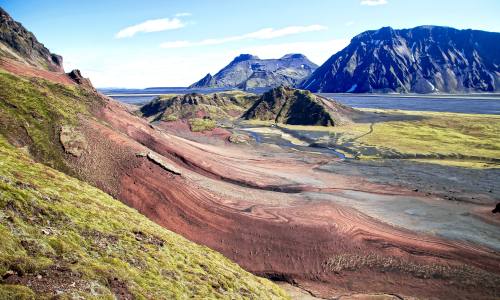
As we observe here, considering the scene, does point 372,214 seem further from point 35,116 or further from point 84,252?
Answer: point 35,116

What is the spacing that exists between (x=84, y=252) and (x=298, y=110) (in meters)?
151

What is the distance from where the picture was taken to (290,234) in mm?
45000

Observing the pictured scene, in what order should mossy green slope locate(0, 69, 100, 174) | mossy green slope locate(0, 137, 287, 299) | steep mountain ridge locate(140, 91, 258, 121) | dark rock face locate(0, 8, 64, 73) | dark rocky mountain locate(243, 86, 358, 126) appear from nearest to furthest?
mossy green slope locate(0, 137, 287, 299) → mossy green slope locate(0, 69, 100, 174) → dark rock face locate(0, 8, 64, 73) → dark rocky mountain locate(243, 86, 358, 126) → steep mountain ridge locate(140, 91, 258, 121)

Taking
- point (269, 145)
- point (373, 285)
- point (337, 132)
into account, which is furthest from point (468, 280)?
point (337, 132)

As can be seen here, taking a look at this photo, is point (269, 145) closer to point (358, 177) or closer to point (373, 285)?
point (358, 177)

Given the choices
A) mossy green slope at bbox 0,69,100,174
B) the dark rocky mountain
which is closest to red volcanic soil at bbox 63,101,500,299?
mossy green slope at bbox 0,69,100,174

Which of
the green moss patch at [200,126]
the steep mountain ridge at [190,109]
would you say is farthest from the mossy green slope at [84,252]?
the steep mountain ridge at [190,109]

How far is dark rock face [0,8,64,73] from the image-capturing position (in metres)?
143

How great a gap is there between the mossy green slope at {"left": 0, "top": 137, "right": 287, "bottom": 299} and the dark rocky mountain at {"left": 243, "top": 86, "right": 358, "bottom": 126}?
12831 centimetres

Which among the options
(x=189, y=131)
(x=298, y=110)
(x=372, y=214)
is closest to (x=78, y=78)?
(x=372, y=214)

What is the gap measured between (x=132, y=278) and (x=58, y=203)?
25.1 feet

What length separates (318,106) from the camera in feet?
521

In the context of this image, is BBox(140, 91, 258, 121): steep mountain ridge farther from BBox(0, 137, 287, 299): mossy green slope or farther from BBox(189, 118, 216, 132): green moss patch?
BBox(0, 137, 287, 299): mossy green slope

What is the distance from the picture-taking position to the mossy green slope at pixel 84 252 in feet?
53.8
